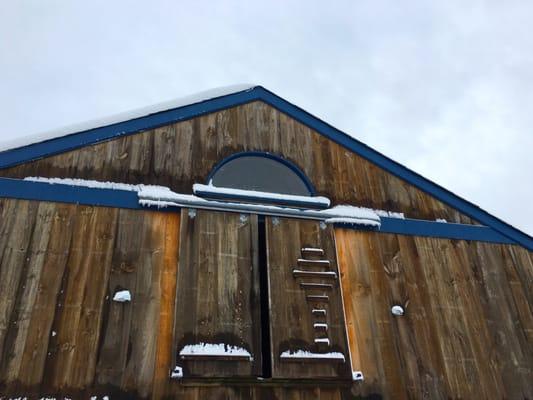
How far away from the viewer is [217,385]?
562cm

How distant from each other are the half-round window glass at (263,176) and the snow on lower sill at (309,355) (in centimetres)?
258

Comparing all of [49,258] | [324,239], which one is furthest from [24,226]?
[324,239]

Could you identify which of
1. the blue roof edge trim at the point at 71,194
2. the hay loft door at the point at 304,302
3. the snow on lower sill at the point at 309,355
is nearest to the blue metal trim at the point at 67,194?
the blue roof edge trim at the point at 71,194

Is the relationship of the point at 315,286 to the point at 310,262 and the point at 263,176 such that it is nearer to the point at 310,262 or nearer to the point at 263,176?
the point at 310,262

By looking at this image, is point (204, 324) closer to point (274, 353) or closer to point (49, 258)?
point (274, 353)

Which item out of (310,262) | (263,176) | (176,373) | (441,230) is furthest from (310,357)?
(441,230)

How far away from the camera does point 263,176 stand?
783cm

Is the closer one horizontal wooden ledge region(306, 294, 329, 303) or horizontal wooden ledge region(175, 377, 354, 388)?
horizontal wooden ledge region(175, 377, 354, 388)

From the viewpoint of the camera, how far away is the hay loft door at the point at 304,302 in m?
5.93

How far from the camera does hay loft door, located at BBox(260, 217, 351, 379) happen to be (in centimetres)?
593

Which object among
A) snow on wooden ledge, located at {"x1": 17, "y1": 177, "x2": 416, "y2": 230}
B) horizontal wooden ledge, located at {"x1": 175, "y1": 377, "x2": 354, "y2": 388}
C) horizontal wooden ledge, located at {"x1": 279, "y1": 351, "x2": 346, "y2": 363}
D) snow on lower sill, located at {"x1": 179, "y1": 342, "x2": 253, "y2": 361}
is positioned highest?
snow on wooden ledge, located at {"x1": 17, "y1": 177, "x2": 416, "y2": 230}

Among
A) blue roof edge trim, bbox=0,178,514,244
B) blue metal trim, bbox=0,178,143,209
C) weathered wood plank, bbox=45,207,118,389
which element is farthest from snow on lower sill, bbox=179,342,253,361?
blue metal trim, bbox=0,178,143,209

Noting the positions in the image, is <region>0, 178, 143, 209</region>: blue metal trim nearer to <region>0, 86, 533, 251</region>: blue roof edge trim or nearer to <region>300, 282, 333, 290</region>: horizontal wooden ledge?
<region>0, 86, 533, 251</region>: blue roof edge trim

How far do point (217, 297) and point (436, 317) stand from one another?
126 inches
